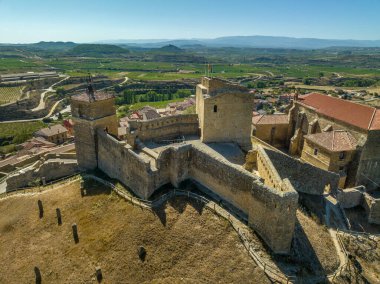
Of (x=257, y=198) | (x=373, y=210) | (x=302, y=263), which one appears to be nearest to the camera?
(x=302, y=263)

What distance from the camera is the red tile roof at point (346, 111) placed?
101ft

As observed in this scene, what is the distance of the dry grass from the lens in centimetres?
1909

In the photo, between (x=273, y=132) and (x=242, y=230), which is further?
(x=273, y=132)

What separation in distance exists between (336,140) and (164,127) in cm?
1722

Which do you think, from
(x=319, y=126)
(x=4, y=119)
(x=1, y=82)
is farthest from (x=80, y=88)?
(x=319, y=126)

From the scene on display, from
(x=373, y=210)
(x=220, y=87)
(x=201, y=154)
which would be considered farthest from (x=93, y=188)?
(x=373, y=210)

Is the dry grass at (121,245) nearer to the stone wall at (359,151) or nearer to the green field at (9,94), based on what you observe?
the stone wall at (359,151)

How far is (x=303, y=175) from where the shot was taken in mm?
26234

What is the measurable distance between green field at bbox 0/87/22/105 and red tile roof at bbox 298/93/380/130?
361 ft

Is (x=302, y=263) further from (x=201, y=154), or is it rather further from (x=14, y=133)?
(x=14, y=133)

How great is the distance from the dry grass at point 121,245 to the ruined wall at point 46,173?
22.0 feet

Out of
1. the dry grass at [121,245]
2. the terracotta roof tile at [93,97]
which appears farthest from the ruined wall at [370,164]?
the terracotta roof tile at [93,97]

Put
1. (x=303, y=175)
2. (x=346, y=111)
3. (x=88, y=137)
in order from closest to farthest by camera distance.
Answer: (x=303, y=175) < (x=88, y=137) < (x=346, y=111)

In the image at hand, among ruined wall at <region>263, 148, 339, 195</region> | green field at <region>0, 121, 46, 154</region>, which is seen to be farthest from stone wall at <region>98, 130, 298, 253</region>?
green field at <region>0, 121, 46, 154</region>
